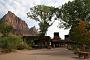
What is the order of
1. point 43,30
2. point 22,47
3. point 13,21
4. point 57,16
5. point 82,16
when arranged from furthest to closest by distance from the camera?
Result: point 13,21 < point 43,30 < point 57,16 < point 82,16 < point 22,47

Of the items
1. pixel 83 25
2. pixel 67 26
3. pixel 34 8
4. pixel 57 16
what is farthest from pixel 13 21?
pixel 83 25

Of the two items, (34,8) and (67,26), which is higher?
(34,8)

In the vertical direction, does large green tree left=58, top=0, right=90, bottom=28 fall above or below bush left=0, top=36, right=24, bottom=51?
above

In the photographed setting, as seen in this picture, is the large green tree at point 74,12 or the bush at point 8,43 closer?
the bush at point 8,43

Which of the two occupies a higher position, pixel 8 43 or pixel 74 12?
pixel 74 12

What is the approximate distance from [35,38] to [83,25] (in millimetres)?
36029

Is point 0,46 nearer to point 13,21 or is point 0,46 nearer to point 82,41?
point 82,41

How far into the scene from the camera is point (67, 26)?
76.9 meters

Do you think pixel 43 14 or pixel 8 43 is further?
pixel 43 14

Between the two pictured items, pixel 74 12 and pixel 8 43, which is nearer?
pixel 8 43

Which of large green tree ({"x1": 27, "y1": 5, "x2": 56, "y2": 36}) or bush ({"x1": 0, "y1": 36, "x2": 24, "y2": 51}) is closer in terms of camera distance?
bush ({"x1": 0, "y1": 36, "x2": 24, "y2": 51})

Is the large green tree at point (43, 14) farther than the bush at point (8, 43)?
Yes

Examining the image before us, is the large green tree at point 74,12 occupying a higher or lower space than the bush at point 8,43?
higher

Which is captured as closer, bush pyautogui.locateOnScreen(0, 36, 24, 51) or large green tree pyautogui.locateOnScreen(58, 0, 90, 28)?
bush pyautogui.locateOnScreen(0, 36, 24, 51)
